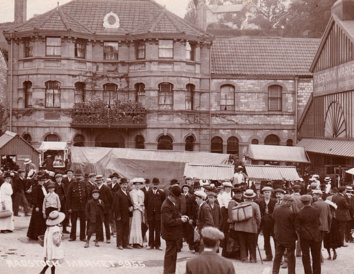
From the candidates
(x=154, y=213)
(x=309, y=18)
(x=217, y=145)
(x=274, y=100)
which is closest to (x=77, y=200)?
(x=154, y=213)

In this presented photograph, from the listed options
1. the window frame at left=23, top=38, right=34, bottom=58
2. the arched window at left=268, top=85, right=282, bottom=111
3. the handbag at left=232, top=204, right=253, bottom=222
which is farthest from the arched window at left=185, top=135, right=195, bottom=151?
the handbag at left=232, top=204, right=253, bottom=222

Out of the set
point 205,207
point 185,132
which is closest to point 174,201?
point 205,207

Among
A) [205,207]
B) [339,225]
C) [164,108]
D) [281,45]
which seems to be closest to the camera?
[205,207]

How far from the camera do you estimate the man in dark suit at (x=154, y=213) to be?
50.9 feet

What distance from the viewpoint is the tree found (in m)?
47.1

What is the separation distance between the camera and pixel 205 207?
42.3 ft

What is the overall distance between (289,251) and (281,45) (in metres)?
28.5

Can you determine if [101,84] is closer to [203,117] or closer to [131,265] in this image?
[203,117]

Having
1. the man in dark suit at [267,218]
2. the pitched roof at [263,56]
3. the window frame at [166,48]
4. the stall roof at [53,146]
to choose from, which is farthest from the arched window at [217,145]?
the man in dark suit at [267,218]

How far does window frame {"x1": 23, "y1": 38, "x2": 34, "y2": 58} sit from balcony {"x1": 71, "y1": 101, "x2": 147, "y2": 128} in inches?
177

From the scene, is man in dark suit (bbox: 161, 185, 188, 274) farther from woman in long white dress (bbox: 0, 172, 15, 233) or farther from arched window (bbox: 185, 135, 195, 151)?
arched window (bbox: 185, 135, 195, 151)

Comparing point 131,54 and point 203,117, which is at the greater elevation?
point 131,54

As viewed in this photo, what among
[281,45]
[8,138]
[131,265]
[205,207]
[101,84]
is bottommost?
[131,265]

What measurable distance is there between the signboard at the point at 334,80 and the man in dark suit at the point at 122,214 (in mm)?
15161
